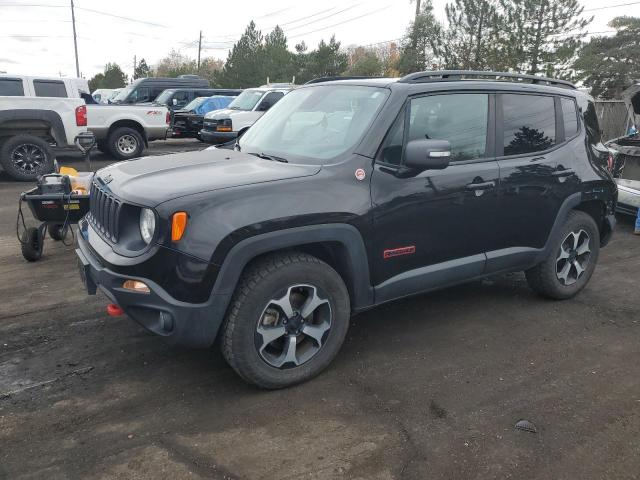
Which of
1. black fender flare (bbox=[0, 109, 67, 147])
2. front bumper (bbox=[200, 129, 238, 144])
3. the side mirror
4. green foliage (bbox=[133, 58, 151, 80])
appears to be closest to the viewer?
the side mirror

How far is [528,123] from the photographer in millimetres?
4375

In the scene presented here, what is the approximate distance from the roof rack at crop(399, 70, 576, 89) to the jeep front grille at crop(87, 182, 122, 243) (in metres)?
2.04

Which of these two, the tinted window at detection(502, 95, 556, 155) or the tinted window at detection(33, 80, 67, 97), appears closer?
the tinted window at detection(502, 95, 556, 155)

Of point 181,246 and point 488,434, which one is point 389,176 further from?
point 488,434

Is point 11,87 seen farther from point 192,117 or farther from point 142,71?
point 142,71

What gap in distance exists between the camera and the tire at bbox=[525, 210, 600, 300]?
466 cm

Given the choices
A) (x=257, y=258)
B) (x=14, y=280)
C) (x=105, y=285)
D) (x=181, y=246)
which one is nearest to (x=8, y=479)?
Result: (x=105, y=285)

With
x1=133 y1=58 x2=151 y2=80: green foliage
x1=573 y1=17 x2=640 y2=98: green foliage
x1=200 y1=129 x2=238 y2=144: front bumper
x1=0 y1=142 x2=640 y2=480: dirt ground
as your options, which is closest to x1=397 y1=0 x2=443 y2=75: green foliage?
x1=573 y1=17 x2=640 y2=98: green foliage

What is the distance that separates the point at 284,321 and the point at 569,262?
2.83 m

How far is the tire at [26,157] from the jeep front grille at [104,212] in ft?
27.1

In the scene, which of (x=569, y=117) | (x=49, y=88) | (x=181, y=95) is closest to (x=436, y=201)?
(x=569, y=117)

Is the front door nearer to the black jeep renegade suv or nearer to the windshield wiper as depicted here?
the black jeep renegade suv

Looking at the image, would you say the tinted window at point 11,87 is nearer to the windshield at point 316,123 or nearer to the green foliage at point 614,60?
the windshield at point 316,123

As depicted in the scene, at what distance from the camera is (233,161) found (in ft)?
12.2
